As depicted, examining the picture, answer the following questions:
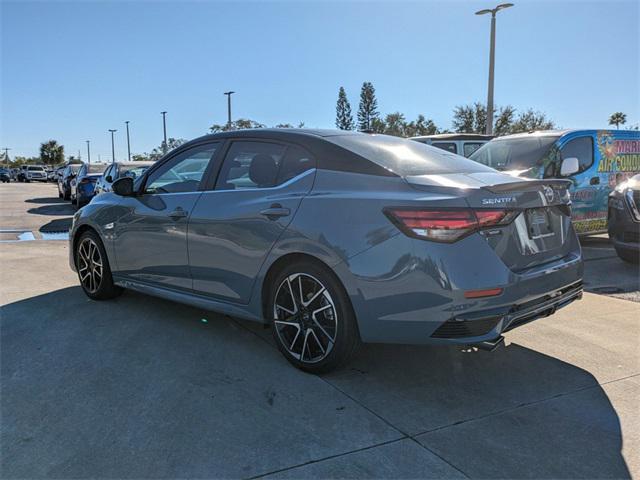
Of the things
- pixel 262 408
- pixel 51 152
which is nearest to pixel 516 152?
pixel 262 408

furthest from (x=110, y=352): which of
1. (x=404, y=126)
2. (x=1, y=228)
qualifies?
(x=404, y=126)

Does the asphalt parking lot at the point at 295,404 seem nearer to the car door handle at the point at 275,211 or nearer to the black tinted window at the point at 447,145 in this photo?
the car door handle at the point at 275,211

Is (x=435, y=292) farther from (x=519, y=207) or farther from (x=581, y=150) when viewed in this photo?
(x=581, y=150)

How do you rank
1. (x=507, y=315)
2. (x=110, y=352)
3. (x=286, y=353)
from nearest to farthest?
(x=507, y=315) → (x=286, y=353) → (x=110, y=352)

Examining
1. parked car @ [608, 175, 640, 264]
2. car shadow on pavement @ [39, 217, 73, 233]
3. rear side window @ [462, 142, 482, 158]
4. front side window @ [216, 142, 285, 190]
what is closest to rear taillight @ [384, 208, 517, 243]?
front side window @ [216, 142, 285, 190]

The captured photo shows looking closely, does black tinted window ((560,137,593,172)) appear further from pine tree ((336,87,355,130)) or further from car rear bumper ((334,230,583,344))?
pine tree ((336,87,355,130))

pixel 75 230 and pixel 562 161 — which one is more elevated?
pixel 562 161

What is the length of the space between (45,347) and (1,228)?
9.21 meters

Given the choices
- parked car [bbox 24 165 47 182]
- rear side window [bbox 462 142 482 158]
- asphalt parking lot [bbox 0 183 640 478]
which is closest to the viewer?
asphalt parking lot [bbox 0 183 640 478]

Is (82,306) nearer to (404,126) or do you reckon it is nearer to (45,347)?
(45,347)

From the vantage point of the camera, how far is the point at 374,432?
109 inches

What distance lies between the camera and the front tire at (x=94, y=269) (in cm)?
510

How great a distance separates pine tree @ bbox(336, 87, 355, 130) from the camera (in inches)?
2500

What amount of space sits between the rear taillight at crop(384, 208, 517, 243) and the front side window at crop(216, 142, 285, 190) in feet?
3.74
